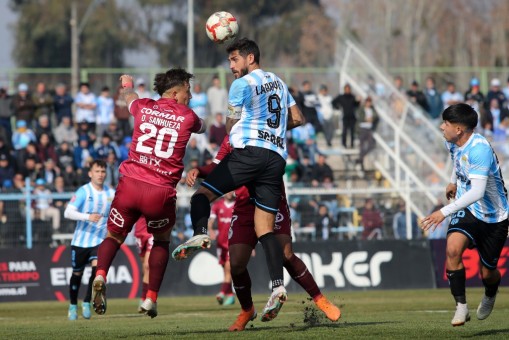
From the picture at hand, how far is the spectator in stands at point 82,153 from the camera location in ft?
84.3

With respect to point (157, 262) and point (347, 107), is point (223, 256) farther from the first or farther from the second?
point (347, 107)

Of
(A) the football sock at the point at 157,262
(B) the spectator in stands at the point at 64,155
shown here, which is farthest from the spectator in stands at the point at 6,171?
(A) the football sock at the point at 157,262

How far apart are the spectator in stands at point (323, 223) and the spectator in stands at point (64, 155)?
21.2ft

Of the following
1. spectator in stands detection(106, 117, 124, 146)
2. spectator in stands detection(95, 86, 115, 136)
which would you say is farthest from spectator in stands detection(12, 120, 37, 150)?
spectator in stands detection(95, 86, 115, 136)

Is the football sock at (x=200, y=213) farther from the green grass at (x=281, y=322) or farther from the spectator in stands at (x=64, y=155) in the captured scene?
the spectator in stands at (x=64, y=155)

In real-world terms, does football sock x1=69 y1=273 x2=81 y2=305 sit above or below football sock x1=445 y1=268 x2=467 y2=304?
below

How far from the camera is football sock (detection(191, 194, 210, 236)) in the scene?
33.8 ft

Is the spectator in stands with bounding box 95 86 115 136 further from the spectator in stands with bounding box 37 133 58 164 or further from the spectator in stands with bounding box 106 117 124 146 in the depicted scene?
the spectator in stands with bounding box 37 133 58 164

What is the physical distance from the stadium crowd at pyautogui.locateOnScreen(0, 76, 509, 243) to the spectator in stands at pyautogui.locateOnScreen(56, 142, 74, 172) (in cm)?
2

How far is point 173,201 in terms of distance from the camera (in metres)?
10.7

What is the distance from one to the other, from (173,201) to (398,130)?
683 inches

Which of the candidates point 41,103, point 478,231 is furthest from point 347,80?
point 478,231

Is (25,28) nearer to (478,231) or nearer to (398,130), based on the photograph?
(398,130)

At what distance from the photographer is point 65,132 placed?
27547mm
